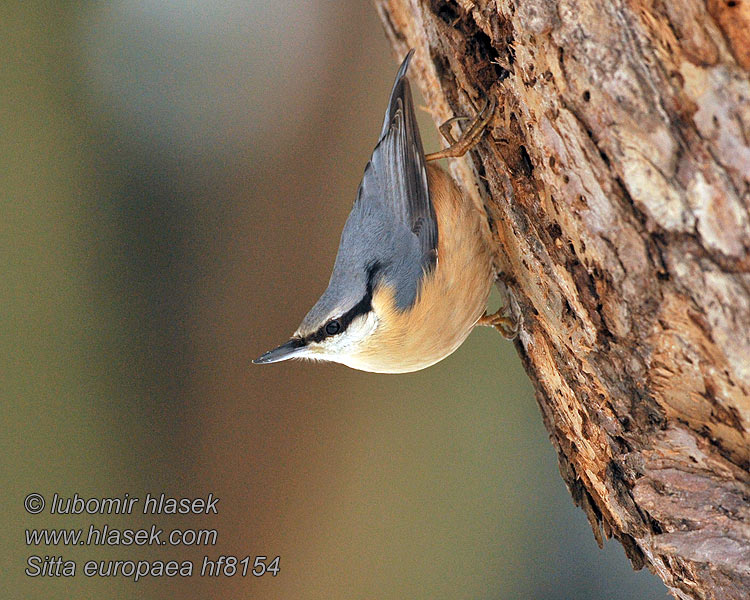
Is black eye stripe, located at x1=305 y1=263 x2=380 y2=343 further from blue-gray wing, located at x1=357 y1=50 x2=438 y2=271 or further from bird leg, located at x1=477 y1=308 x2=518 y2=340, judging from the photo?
bird leg, located at x1=477 y1=308 x2=518 y2=340

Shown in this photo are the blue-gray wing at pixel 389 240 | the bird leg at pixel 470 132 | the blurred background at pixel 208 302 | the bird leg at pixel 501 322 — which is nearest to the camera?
the bird leg at pixel 470 132

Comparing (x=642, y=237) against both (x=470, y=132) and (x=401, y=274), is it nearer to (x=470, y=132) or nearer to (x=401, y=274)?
(x=470, y=132)

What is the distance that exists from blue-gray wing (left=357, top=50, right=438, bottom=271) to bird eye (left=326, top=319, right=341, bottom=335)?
0.27 metres

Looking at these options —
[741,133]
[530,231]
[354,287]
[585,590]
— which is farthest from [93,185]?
[585,590]

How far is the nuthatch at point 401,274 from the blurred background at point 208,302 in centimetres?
90

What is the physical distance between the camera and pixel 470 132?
1488 millimetres

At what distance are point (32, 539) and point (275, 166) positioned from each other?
5.71 feet

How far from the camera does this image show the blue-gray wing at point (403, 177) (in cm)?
177

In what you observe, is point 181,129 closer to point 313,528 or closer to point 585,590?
point 313,528

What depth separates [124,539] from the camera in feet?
8.04

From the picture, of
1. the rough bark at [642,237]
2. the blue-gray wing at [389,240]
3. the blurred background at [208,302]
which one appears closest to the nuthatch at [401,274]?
the blue-gray wing at [389,240]

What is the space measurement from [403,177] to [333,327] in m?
0.46

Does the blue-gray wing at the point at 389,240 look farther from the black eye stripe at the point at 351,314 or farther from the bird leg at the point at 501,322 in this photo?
the bird leg at the point at 501,322

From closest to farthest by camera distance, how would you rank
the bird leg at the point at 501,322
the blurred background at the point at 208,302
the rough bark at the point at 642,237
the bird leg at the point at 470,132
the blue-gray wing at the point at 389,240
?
the rough bark at the point at 642,237 < the bird leg at the point at 470,132 < the blue-gray wing at the point at 389,240 < the bird leg at the point at 501,322 < the blurred background at the point at 208,302
